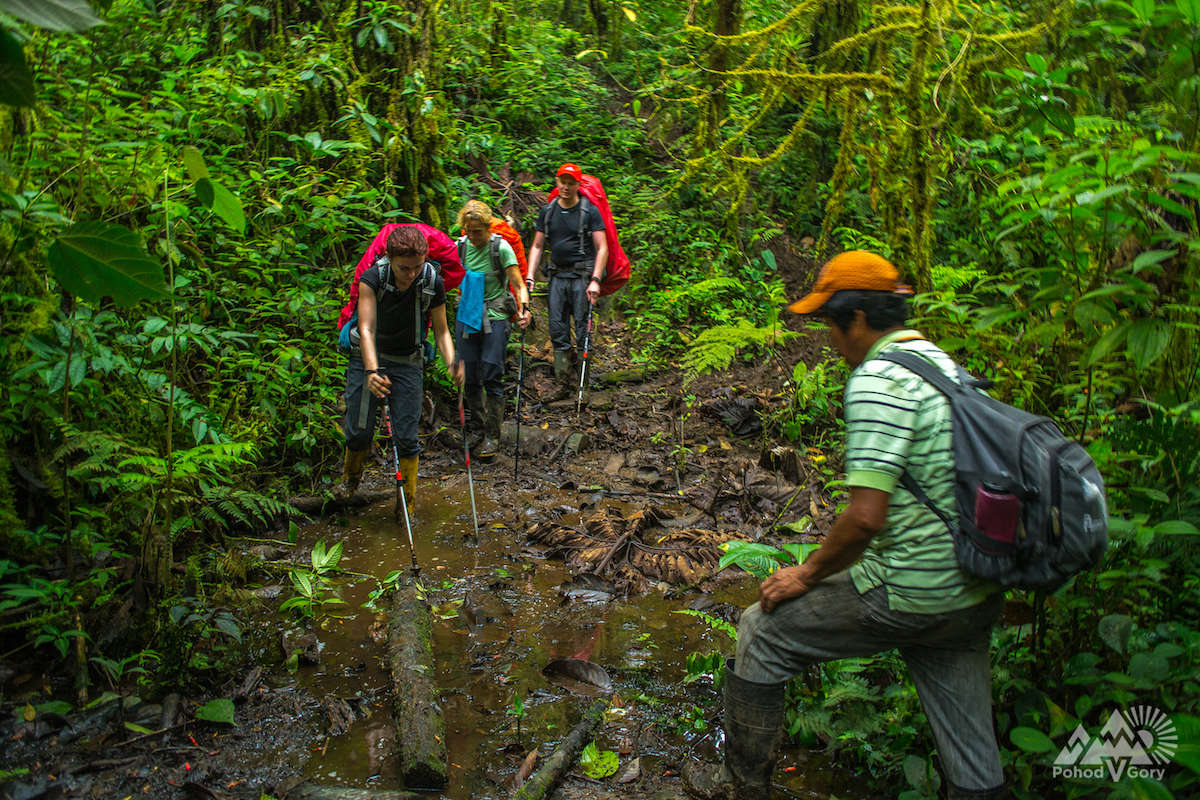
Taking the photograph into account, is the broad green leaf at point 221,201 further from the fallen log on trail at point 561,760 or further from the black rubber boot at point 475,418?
the black rubber boot at point 475,418

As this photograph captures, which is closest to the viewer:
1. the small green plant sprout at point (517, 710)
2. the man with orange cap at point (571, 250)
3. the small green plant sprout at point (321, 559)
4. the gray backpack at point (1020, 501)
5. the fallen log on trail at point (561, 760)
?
the gray backpack at point (1020, 501)

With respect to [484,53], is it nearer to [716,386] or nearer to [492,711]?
[716,386]

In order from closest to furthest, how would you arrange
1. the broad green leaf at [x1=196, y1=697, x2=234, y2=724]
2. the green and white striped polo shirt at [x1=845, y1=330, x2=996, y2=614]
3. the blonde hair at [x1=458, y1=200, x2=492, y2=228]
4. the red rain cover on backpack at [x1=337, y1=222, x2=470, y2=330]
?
the green and white striped polo shirt at [x1=845, y1=330, x2=996, y2=614] → the broad green leaf at [x1=196, y1=697, x2=234, y2=724] → the red rain cover on backpack at [x1=337, y1=222, x2=470, y2=330] → the blonde hair at [x1=458, y1=200, x2=492, y2=228]

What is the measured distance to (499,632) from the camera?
5.22 metres

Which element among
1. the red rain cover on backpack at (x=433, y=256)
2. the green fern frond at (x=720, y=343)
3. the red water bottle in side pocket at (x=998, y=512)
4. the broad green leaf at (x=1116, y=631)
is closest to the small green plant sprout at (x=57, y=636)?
the red rain cover on backpack at (x=433, y=256)

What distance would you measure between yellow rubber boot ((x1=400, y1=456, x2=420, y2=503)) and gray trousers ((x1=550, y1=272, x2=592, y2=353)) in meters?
3.95

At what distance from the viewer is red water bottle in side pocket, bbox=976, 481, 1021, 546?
257 cm

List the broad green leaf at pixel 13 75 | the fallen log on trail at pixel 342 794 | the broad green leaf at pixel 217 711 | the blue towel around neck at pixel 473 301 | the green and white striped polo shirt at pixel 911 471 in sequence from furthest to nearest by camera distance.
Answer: the blue towel around neck at pixel 473 301
the broad green leaf at pixel 217 711
the fallen log on trail at pixel 342 794
the green and white striped polo shirt at pixel 911 471
the broad green leaf at pixel 13 75

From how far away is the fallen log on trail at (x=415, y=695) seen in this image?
3.66 m

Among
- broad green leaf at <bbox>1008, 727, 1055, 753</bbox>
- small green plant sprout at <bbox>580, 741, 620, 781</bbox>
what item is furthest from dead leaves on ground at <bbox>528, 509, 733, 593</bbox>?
broad green leaf at <bbox>1008, 727, 1055, 753</bbox>

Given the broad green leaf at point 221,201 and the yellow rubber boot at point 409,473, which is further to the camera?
the yellow rubber boot at point 409,473

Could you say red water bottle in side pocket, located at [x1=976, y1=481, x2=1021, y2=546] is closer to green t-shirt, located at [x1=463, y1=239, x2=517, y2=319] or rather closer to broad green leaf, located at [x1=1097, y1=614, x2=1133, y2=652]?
broad green leaf, located at [x1=1097, y1=614, x2=1133, y2=652]

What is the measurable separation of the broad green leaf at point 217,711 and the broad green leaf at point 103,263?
2544mm

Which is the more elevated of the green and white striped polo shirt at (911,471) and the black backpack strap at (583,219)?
the black backpack strap at (583,219)
